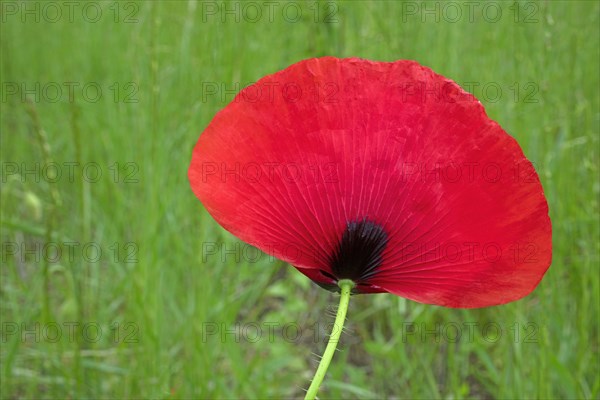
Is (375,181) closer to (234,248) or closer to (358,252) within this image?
(358,252)

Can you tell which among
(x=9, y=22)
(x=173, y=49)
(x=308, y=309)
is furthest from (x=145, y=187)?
(x=9, y=22)

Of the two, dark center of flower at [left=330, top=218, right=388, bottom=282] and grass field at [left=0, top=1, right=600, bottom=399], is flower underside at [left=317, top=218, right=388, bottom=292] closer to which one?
dark center of flower at [left=330, top=218, right=388, bottom=282]

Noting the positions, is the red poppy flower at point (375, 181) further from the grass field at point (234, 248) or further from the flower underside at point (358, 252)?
the grass field at point (234, 248)

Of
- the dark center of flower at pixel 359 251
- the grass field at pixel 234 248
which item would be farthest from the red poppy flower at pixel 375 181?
the grass field at pixel 234 248

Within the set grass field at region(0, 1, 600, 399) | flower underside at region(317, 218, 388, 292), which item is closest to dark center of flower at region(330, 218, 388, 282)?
flower underside at region(317, 218, 388, 292)

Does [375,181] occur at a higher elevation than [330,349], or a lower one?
higher

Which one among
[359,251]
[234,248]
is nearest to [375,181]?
[359,251]
